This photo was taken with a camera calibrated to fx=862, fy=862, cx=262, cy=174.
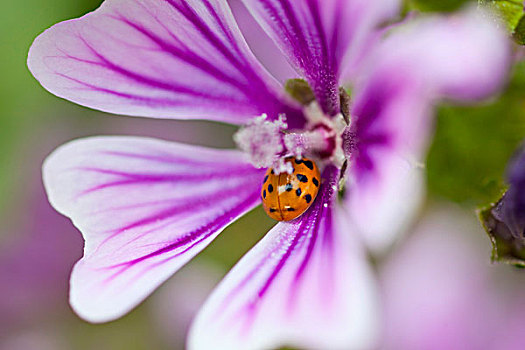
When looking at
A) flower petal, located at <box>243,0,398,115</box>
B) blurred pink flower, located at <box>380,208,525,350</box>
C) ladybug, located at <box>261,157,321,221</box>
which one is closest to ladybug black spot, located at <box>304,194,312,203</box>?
ladybug, located at <box>261,157,321,221</box>

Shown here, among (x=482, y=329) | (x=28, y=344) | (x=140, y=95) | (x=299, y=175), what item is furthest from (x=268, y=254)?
(x=28, y=344)

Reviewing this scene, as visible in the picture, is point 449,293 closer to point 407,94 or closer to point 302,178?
point 302,178

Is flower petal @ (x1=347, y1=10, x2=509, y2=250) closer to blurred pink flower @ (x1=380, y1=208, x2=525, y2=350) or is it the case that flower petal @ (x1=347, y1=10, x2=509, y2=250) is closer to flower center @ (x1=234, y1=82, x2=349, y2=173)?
flower center @ (x1=234, y1=82, x2=349, y2=173)

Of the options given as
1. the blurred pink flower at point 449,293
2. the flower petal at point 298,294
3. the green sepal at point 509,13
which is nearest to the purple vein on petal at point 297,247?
the flower petal at point 298,294

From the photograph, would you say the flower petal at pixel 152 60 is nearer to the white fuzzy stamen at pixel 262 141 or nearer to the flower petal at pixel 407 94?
the white fuzzy stamen at pixel 262 141

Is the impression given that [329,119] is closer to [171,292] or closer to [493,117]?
[493,117]

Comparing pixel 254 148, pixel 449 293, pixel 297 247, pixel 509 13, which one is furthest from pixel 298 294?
pixel 449 293
